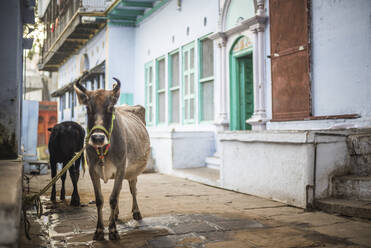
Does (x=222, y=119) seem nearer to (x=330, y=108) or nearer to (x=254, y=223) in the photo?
(x=330, y=108)

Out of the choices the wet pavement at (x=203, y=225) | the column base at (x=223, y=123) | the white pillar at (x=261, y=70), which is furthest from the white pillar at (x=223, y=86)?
the wet pavement at (x=203, y=225)

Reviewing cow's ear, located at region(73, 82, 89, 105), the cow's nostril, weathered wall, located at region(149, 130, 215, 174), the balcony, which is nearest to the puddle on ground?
the cow's nostril

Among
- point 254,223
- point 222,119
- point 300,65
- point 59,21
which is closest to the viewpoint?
point 254,223

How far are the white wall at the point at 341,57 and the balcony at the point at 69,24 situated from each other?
28.5 ft

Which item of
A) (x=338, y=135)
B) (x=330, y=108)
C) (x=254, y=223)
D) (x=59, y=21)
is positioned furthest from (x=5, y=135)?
(x=59, y=21)

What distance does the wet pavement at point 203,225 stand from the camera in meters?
3.86

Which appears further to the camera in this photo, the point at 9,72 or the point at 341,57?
the point at 341,57

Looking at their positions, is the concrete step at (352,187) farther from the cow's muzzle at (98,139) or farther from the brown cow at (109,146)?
the cow's muzzle at (98,139)

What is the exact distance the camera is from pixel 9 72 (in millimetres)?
4734

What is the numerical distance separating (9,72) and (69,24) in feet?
47.0

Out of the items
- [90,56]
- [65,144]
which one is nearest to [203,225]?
[65,144]

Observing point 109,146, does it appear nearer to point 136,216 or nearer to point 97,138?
point 97,138

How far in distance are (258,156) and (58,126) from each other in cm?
368

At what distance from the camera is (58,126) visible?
6.47 metres
